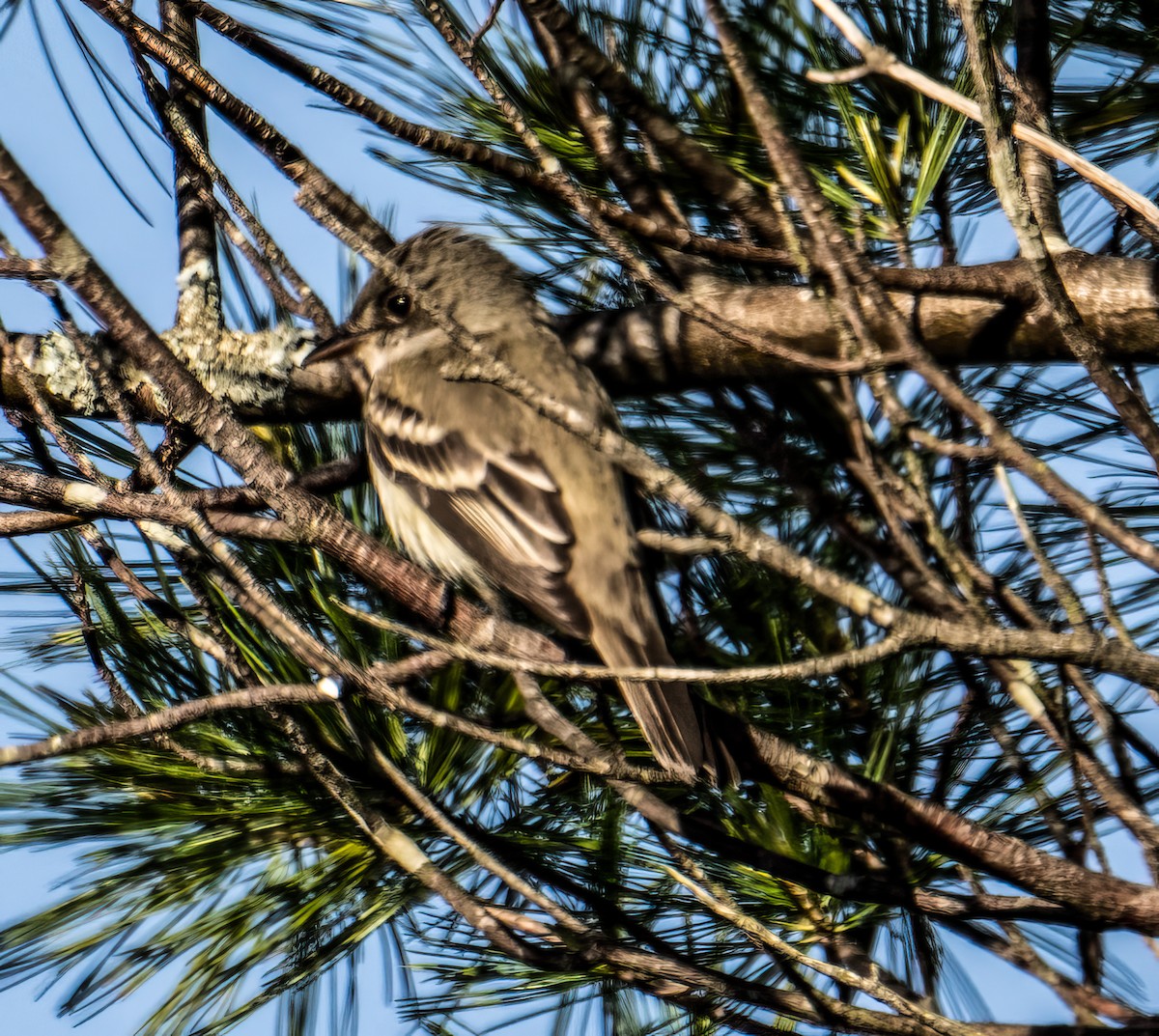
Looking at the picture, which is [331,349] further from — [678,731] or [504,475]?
[678,731]

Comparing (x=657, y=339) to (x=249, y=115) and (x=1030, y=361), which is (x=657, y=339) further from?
(x=249, y=115)

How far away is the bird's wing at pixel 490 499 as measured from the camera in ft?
11.8

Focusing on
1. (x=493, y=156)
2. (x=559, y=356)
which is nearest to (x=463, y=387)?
(x=559, y=356)

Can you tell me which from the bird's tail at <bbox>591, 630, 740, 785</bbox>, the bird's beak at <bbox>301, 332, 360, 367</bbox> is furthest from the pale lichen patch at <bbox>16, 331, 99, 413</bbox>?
the bird's tail at <bbox>591, 630, 740, 785</bbox>

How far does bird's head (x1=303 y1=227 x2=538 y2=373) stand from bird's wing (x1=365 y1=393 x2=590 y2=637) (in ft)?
1.17

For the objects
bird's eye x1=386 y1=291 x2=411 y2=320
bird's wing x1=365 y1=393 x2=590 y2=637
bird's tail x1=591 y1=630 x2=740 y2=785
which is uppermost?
bird's eye x1=386 y1=291 x2=411 y2=320

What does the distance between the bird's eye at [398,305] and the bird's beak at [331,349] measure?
0.34 meters

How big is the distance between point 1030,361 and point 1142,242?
24.8 inches

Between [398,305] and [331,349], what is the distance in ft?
2.34

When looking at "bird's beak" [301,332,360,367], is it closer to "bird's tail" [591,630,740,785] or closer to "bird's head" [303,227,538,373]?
"bird's head" [303,227,538,373]

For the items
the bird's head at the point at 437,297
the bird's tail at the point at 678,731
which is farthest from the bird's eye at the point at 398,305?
the bird's tail at the point at 678,731

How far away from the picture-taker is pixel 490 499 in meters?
3.89

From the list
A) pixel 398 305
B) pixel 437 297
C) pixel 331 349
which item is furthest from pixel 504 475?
pixel 398 305

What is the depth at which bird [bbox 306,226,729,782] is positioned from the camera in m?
3.54
